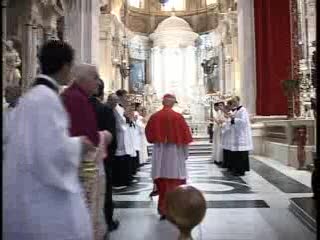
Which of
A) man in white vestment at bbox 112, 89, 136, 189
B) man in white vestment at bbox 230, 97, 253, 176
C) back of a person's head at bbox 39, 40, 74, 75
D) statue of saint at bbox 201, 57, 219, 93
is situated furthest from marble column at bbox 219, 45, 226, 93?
back of a person's head at bbox 39, 40, 74, 75

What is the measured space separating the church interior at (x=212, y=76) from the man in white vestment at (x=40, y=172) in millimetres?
249

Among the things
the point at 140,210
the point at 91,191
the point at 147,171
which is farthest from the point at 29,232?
the point at 147,171

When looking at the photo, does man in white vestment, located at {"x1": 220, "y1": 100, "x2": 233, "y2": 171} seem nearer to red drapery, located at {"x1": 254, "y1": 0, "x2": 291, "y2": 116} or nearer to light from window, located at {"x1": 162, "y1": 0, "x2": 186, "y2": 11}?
red drapery, located at {"x1": 254, "y1": 0, "x2": 291, "y2": 116}

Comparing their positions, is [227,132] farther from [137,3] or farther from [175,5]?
[175,5]

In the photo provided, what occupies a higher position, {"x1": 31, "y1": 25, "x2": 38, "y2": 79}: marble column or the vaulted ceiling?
the vaulted ceiling

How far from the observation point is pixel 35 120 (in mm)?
2141

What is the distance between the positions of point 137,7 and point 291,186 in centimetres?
2557

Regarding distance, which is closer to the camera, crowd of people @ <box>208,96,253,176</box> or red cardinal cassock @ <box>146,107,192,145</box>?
red cardinal cassock @ <box>146,107,192,145</box>

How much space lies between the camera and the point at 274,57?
51.9 ft

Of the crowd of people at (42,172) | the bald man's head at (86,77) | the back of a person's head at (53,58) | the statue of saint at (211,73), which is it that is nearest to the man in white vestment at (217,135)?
the bald man's head at (86,77)

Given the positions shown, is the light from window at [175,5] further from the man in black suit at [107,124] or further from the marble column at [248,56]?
the man in black suit at [107,124]

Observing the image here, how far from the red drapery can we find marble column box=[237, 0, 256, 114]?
44cm

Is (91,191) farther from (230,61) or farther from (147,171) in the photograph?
(230,61)

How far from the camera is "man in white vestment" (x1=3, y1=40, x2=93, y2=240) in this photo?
6.99ft
